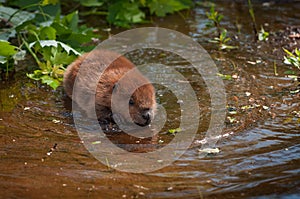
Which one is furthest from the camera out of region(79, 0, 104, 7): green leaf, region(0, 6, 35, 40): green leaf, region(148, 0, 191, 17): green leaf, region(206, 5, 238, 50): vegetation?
region(148, 0, 191, 17): green leaf

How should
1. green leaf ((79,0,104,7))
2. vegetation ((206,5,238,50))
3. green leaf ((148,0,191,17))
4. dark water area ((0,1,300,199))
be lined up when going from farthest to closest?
green leaf ((148,0,191,17)) → green leaf ((79,0,104,7)) → vegetation ((206,5,238,50)) → dark water area ((0,1,300,199))

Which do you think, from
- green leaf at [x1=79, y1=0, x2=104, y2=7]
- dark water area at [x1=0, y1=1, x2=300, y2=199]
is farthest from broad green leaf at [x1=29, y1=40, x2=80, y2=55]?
green leaf at [x1=79, y1=0, x2=104, y2=7]

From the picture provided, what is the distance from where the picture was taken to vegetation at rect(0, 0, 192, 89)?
5863mm

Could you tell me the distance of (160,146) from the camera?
4418 millimetres

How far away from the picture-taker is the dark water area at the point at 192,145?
11.9ft

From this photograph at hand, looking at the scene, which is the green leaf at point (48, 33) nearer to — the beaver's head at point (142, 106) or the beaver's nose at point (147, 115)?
the beaver's head at point (142, 106)

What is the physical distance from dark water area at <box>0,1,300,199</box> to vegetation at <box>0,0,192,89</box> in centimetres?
24

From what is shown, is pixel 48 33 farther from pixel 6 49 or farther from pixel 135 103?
pixel 135 103

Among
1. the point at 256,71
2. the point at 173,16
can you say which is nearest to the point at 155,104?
the point at 256,71

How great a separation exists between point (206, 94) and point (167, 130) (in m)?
0.91

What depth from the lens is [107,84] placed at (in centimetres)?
521

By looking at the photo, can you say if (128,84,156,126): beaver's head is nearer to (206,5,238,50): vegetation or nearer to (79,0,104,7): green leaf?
(206,5,238,50): vegetation

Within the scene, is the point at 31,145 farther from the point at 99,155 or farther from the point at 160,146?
the point at 160,146

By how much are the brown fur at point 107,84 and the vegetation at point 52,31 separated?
0.87 ft
